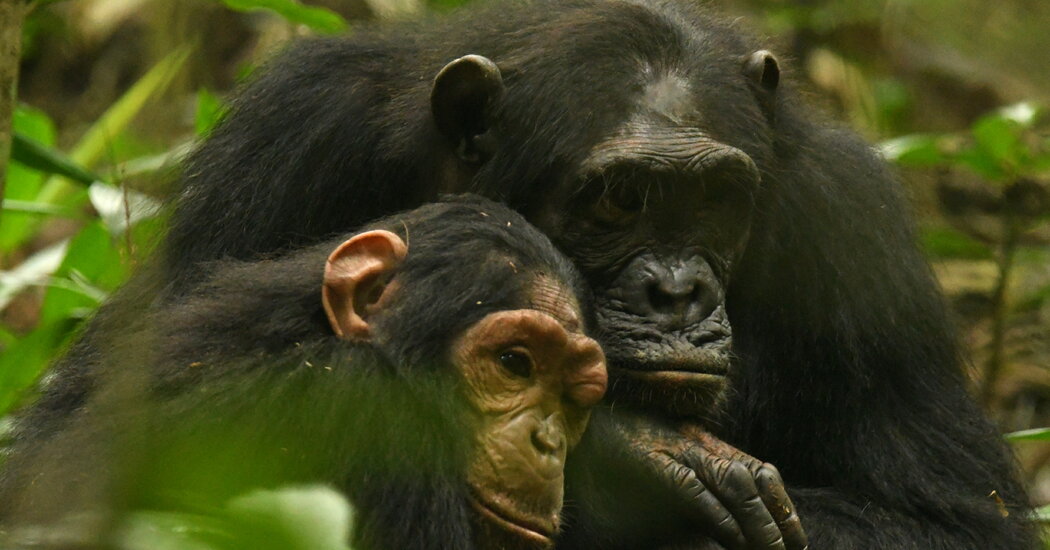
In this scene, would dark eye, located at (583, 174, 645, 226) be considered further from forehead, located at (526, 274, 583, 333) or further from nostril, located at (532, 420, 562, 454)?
nostril, located at (532, 420, 562, 454)

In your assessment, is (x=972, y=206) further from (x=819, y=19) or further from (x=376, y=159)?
(x=376, y=159)

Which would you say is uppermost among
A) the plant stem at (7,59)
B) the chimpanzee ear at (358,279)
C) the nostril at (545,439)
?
the plant stem at (7,59)

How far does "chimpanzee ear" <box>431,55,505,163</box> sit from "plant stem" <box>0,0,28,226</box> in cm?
150

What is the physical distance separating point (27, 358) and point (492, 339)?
10.2 feet

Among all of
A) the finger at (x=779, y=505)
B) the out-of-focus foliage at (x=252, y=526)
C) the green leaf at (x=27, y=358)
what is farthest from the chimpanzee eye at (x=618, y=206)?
the out-of-focus foliage at (x=252, y=526)

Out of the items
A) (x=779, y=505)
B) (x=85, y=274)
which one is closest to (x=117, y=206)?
(x=85, y=274)

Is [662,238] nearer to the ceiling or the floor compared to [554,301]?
nearer to the floor

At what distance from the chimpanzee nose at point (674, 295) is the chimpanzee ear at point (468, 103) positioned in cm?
78

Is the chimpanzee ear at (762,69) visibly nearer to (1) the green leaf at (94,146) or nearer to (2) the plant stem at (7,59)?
(2) the plant stem at (7,59)

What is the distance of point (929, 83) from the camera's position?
13844mm

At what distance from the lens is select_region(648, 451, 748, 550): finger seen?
4129 millimetres

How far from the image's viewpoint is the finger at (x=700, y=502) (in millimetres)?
4129

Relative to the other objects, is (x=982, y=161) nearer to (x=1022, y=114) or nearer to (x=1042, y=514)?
(x=1022, y=114)

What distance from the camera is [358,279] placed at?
11.7 feet
